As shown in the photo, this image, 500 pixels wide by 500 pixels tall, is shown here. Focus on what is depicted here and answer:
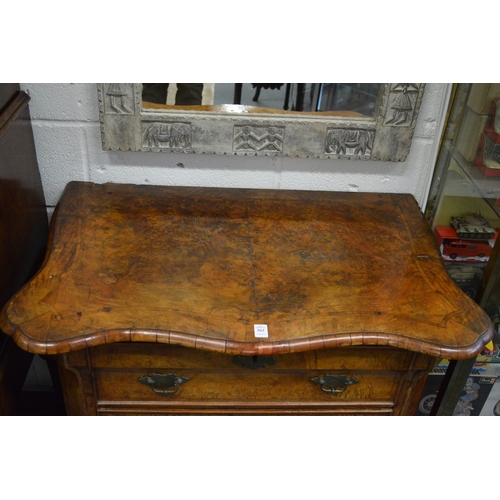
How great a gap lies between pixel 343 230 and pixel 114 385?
0.78 metres

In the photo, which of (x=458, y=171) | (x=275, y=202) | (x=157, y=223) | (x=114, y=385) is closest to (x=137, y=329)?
(x=114, y=385)

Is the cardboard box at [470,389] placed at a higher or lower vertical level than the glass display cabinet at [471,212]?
lower

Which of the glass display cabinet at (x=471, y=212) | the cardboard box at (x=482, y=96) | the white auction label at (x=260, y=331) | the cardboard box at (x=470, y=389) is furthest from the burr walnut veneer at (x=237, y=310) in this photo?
the cardboard box at (x=470, y=389)

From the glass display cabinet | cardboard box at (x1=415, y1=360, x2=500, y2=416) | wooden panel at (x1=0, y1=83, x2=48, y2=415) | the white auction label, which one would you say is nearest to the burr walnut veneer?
the white auction label

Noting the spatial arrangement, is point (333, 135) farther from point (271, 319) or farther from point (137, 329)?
point (137, 329)

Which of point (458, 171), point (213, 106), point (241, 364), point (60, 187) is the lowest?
point (241, 364)

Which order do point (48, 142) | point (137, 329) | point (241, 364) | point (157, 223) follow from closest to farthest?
point (137, 329)
point (241, 364)
point (157, 223)
point (48, 142)

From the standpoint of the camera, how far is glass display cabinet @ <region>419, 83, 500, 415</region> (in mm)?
1664

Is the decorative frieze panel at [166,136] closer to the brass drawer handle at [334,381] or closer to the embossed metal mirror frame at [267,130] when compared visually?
the embossed metal mirror frame at [267,130]

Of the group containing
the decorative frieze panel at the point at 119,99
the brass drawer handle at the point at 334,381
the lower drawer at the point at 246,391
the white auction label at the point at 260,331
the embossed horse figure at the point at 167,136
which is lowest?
the lower drawer at the point at 246,391

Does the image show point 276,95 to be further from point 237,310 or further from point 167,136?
point 237,310

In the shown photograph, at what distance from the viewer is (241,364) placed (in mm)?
1418

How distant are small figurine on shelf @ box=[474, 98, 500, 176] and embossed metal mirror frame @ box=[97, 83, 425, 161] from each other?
0.76 feet

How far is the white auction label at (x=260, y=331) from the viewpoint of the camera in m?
1.26
